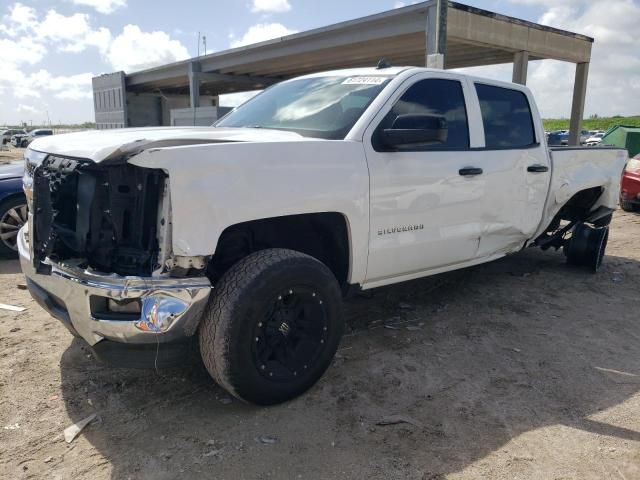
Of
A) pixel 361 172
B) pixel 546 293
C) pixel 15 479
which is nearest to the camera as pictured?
pixel 15 479

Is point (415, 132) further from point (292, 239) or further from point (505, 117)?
point (505, 117)

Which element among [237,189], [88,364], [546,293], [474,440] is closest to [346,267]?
[237,189]

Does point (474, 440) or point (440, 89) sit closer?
point (474, 440)

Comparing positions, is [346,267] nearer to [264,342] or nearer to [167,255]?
[264,342]

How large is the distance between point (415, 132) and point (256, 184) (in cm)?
112

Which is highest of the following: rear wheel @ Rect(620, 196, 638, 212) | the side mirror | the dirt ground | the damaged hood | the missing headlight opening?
the side mirror

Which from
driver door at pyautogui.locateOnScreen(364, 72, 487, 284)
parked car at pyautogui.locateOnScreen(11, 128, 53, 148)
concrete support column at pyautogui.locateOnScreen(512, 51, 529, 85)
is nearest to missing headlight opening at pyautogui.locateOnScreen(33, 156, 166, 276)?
driver door at pyautogui.locateOnScreen(364, 72, 487, 284)

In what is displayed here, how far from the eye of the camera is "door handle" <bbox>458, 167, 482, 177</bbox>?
3.99m

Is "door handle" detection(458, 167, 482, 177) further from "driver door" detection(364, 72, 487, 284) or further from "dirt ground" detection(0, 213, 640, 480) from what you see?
"dirt ground" detection(0, 213, 640, 480)

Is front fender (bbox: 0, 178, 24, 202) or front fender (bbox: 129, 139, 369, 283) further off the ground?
front fender (bbox: 129, 139, 369, 283)

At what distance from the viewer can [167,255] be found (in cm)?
262

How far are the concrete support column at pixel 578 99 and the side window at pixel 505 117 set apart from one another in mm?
17162

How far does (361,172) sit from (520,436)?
173cm

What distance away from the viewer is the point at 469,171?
4.05m
